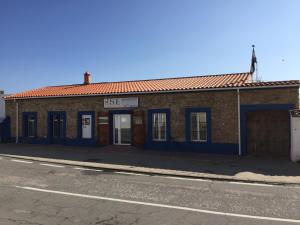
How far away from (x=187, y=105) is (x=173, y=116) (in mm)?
996

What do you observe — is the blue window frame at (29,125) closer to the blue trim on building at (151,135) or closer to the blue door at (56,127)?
the blue door at (56,127)

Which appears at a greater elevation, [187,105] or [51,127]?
[187,105]

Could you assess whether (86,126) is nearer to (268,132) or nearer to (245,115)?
(245,115)

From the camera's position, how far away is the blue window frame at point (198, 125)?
16984 millimetres

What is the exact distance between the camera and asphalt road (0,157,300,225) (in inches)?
265

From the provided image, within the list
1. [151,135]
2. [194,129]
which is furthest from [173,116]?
[151,135]

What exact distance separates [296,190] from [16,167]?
10121mm

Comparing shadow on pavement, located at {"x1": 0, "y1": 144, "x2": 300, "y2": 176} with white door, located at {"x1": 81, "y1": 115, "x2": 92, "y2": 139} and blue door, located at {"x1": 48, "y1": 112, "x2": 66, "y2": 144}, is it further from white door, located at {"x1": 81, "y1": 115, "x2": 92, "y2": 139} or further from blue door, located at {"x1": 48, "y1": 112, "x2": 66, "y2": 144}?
blue door, located at {"x1": 48, "y1": 112, "x2": 66, "y2": 144}

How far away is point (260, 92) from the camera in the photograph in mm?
15648

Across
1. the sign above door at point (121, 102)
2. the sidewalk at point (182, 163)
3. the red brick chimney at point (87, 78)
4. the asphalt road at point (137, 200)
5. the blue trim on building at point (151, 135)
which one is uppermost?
the red brick chimney at point (87, 78)

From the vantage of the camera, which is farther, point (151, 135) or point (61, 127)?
point (61, 127)

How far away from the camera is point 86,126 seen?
20.5m

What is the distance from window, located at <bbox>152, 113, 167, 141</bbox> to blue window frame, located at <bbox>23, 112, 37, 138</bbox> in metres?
9.11

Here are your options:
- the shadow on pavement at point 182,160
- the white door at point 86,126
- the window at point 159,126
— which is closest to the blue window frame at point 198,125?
the shadow on pavement at point 182,160
